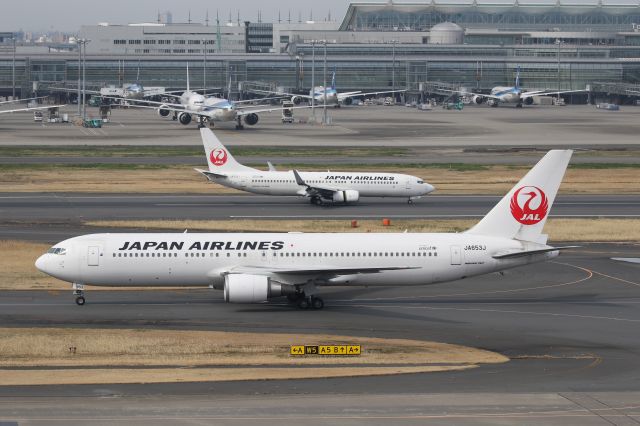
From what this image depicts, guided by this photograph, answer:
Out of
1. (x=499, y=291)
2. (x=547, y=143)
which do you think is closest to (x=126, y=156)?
(x=547, y=143)

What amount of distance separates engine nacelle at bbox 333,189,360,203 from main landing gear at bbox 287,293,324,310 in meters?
41.2

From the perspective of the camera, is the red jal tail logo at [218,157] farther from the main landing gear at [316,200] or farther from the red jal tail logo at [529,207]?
the red jal tail logo at [529,207]

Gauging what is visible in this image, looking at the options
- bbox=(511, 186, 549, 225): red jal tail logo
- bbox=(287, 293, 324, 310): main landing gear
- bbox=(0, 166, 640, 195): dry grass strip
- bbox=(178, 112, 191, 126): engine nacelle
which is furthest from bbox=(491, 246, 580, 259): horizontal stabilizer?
bbox=(178, 112, 191, 126): engine nacelle

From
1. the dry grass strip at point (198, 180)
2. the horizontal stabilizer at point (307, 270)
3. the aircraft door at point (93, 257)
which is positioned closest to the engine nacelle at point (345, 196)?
the dry grass strip at point (198, 180)

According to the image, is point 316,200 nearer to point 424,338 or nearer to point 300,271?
point 300,271

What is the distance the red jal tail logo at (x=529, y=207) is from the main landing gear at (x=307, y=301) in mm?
11190

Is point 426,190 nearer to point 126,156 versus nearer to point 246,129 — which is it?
point 126,156

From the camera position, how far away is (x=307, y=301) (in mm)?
57125

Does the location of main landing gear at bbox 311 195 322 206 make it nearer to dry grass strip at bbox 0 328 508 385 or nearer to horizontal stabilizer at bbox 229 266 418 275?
horizontal stabilizer at bbox 229 266 418 275

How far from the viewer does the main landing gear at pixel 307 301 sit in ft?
187

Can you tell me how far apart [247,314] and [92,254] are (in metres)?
8.28

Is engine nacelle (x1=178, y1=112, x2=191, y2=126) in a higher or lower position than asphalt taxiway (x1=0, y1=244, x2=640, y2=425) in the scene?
higher

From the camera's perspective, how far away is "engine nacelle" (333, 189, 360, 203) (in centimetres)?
9818

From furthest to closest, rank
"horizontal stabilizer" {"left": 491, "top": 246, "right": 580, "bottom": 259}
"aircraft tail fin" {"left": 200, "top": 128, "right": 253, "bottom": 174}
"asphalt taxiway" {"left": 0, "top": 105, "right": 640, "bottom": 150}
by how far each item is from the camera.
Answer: "asphalt taxiway" {"left": 0, "top": 105, "right": 640, "bottom": 150} → "aircraft tail fin" {"left": 200, "top": 128, "right": 253, "bottom": 174} → "horizontal stabilizer" {"left": 491, "top": 246, "right": 580, "bottom": 259}
